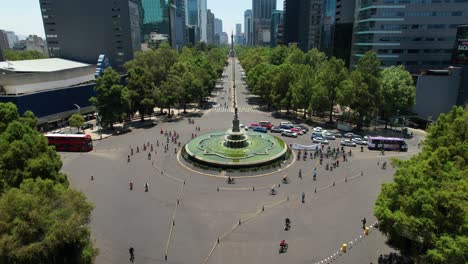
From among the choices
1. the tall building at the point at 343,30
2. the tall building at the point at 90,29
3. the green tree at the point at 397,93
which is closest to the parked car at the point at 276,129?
the green tree at the point at 397,93

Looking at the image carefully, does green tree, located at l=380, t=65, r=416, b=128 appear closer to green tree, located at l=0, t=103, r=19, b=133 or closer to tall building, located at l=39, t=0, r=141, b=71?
green tree, located at l=0, t=103, r=19, b=133

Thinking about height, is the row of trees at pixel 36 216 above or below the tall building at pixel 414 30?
below

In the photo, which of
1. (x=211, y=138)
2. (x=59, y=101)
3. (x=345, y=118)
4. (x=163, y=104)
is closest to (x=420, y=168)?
(x=211, y=138)

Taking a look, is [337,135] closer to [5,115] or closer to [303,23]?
[5,115]

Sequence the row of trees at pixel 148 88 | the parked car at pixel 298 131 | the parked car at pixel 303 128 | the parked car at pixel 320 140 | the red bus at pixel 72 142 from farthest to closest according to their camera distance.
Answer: the parked car at pixel 303 128
the row of trees at pixel 148 88
the parked car at pixel 298 131
the parked car at pixel 320 140
the red bus at pixel 72 142

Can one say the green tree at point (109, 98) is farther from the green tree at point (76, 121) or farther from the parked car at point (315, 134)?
the parked car at point (315, 134)

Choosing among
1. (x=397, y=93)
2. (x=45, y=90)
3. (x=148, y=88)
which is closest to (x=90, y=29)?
(x=45, y=90)

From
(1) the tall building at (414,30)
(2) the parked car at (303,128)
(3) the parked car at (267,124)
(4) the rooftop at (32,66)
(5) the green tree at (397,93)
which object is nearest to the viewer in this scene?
(5) the green tree at (397,93)
